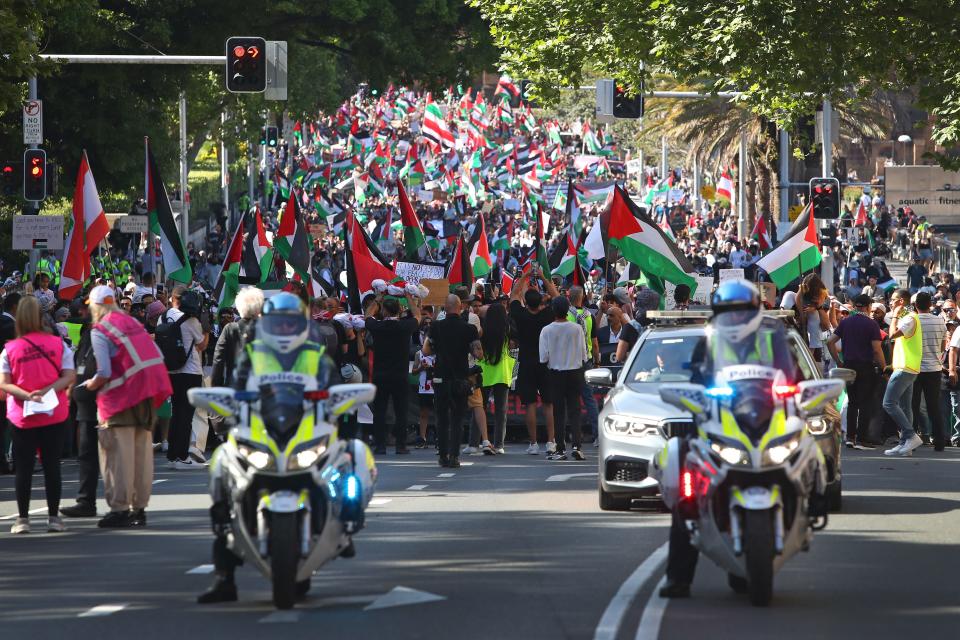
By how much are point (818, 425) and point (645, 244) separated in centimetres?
1078

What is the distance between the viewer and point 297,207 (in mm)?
27391

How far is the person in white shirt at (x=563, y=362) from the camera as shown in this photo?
62.7ft

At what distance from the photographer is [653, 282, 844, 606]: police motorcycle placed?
9.21 metres

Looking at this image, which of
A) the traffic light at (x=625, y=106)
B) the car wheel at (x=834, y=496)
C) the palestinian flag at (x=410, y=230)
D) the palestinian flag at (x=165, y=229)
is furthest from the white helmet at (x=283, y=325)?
the traffic light at (x=625, y=106)

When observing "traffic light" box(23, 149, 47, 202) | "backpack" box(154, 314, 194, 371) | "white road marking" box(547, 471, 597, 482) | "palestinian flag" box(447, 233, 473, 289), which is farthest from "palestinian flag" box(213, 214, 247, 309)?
"white road marking" box(547, 471, 597, 482)

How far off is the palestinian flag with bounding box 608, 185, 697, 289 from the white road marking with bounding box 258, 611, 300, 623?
1568cm

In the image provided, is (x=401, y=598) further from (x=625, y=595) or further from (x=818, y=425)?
(x=818, y=425)

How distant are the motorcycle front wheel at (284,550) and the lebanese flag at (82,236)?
15121 mm

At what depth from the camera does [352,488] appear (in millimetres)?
9445

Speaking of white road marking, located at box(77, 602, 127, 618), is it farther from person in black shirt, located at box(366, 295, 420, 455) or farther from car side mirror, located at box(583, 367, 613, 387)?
person in black shirt, located at box(366, 295, 420, 455)

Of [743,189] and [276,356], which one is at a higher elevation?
[743,189]

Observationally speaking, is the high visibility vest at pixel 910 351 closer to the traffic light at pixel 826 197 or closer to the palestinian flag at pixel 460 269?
the palestinian flag at pixel 460 269

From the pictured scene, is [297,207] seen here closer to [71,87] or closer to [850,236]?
[71,87]

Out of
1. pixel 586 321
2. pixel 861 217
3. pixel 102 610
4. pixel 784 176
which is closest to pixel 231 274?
pixel 586 321
